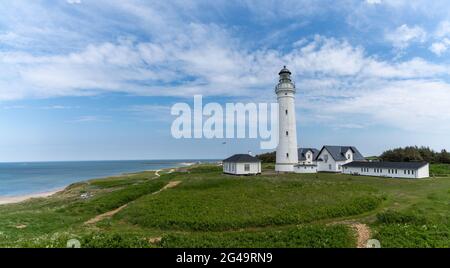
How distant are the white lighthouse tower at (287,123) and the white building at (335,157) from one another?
9666 millimetres

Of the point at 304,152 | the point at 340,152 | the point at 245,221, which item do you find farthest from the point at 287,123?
the point at 245,221

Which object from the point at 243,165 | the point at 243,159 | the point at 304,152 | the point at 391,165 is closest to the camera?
the point at 243,165

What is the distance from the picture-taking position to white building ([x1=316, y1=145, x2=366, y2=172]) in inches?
1745

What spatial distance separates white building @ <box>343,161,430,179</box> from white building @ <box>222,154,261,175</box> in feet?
53.2

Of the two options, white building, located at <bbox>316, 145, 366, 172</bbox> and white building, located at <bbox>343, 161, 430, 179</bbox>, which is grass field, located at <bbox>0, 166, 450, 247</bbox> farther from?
white building, located at <bbox>316, 145, 366, 172</bbox>

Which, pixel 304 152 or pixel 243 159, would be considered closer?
pixel 243 159

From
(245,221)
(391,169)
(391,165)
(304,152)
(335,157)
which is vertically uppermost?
(304,152)

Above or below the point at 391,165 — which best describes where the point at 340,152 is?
above

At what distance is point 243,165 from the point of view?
3581 centimetres

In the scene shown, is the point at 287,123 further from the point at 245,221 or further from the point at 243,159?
the point at 245,221

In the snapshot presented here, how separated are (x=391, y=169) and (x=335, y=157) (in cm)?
922

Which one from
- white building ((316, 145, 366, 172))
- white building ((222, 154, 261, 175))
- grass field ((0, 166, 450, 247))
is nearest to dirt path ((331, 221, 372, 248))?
grass field ((0, 166, 450, 247))
